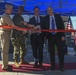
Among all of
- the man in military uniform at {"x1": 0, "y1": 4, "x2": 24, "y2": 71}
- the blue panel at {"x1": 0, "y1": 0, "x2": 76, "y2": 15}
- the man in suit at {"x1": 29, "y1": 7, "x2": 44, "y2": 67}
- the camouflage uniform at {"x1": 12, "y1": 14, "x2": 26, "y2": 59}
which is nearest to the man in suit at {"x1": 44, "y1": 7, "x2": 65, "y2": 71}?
the man in suit at {"x1": 29, "y1": 7, "x2": 44, "y2": 67}

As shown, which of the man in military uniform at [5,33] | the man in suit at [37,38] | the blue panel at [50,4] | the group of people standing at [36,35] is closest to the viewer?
the man in military uniform at [5,33]

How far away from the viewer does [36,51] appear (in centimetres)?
966

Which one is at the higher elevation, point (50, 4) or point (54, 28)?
point (50, 4)

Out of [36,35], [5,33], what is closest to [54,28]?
[36,35]

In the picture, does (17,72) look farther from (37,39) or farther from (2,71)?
(37,39)

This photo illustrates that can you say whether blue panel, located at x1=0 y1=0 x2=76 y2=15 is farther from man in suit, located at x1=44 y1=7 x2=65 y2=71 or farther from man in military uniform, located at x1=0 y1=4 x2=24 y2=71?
man in suit, located at x1=44 y1=7 x2=65 y2=71

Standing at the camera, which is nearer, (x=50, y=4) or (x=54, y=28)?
(x=54, y=28)

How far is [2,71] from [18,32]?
4.69ft

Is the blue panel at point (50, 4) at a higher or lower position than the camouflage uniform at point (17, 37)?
higher

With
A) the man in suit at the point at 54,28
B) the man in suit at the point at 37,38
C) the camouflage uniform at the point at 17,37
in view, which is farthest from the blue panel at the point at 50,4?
the man in suit at the point at 54,28

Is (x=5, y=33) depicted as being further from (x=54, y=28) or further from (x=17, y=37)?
(x=54, y=28)

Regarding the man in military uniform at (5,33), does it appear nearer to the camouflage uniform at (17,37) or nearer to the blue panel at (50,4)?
the camouflage uniform at (17,37)

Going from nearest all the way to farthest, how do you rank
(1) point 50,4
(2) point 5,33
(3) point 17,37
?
(2) point 5,33, (3) point 17,37, (1) point 50,4

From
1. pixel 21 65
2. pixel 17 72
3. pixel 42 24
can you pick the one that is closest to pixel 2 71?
pixel 17 72
